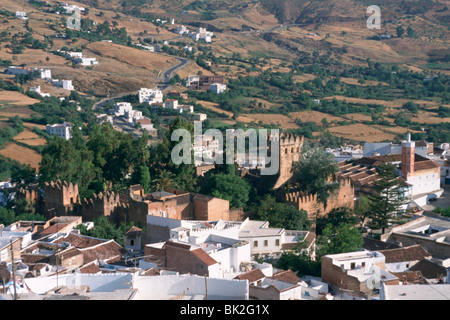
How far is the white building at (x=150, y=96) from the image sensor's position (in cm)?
5691

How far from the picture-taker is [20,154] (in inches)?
1585

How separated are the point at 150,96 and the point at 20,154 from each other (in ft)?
60.3

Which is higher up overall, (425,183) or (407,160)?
(407,160)

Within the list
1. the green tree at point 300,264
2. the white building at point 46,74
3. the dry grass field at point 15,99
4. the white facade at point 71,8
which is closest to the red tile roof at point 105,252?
the green tree at point 300,264

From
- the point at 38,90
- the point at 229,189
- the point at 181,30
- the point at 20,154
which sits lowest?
the point at 20,154

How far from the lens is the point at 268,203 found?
21.9 m

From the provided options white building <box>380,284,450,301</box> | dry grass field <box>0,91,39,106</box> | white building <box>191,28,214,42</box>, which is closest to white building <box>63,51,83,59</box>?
dry grass field <box>0,91,39,106</box>

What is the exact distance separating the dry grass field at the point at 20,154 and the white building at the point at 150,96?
16.9 metres

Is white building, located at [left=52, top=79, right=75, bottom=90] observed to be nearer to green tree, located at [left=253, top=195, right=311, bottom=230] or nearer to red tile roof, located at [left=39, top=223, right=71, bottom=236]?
red tile roof, located at [left=39, top=223, right=71, bottom=236]

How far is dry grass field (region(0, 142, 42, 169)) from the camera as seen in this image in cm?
3928

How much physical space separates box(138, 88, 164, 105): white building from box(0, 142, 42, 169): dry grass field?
16.9 metres

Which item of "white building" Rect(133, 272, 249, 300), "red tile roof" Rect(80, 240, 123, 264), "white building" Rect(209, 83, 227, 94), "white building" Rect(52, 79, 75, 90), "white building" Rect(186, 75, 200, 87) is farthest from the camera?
"white building" Rect(186, 75, 200, 87)

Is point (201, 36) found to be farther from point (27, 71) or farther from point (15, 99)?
point (15, 99)

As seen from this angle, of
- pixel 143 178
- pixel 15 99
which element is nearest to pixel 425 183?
pixel 143 178
